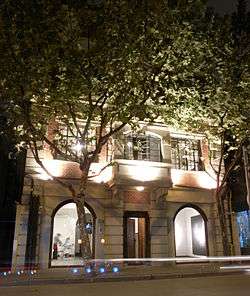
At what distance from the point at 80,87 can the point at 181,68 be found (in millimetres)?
4414

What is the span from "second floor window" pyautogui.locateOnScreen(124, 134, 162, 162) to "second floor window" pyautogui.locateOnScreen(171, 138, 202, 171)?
1.12 m

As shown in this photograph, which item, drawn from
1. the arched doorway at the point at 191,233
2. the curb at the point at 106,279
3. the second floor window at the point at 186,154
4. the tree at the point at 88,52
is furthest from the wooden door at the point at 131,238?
the tree at the point at 88,52

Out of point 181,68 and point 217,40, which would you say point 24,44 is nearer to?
point 181,68

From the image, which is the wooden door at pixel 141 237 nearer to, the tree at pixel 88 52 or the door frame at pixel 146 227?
the door frame at pixel 146 227

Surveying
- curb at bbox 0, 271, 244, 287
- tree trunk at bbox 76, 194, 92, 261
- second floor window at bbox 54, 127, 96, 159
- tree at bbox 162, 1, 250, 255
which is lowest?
curb at bbox 0, 271, 244, 287

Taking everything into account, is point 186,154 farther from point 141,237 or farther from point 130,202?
point 141,237

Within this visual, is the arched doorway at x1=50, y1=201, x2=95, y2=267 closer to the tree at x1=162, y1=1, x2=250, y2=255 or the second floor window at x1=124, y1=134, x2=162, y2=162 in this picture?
the second floor window at x1=124, y1=134, x2=162, y2=162

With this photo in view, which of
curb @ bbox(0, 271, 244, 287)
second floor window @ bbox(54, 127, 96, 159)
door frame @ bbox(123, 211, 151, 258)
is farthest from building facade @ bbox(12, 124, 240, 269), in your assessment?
curb @ bbox(0, 271, 244, 287)

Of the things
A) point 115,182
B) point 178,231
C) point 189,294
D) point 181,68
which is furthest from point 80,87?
point 178,231

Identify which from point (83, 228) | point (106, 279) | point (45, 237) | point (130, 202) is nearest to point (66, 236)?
point (45, 237)

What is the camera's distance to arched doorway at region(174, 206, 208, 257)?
22.5m

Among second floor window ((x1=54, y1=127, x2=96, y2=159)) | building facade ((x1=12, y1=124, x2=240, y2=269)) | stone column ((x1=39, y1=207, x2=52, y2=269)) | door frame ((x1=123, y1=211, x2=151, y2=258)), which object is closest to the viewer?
second floor window ((x1=54, y1=127, x2=96, y2=159))

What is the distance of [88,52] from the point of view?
14.3 meters

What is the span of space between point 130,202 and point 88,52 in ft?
31.5
